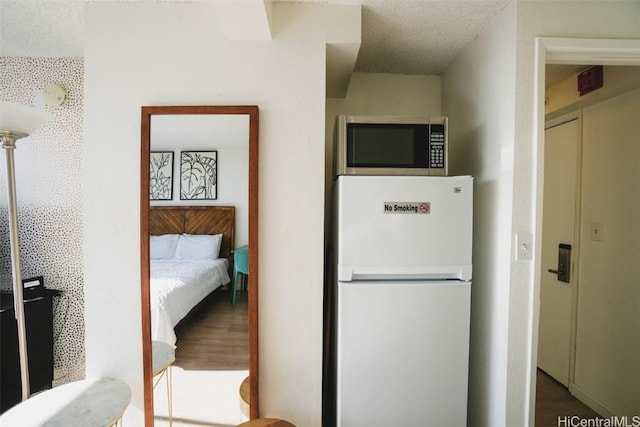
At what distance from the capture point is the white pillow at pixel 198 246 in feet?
4.60

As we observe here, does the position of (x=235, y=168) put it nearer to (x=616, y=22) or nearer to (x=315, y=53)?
(x=315, y=53)

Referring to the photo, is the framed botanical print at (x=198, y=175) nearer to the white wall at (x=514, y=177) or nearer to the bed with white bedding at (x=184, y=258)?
the bed with white bedding at (x=184, y=258)

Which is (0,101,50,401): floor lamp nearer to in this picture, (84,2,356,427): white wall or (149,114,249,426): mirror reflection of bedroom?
(84,2,356,427): white wall

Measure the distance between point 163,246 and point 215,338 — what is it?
0.52 m

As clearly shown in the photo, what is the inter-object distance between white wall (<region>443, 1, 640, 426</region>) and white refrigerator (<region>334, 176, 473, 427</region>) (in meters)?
0.17

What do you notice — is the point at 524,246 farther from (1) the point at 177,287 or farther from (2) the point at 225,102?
(1) the point at 177,287

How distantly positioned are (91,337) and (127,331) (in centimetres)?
18

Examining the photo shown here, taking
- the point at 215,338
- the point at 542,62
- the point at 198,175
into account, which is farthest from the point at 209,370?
the point at 542,62

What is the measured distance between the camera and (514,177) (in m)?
1.26

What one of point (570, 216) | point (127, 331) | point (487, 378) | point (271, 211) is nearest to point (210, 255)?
point (271, 211)

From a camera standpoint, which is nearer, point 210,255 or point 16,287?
point 16,287

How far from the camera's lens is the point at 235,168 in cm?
136

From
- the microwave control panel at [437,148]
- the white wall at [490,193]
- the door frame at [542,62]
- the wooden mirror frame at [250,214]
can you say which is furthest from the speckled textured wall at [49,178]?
the door frame at [542,62]

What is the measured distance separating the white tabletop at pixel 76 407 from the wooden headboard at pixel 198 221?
0.73m
